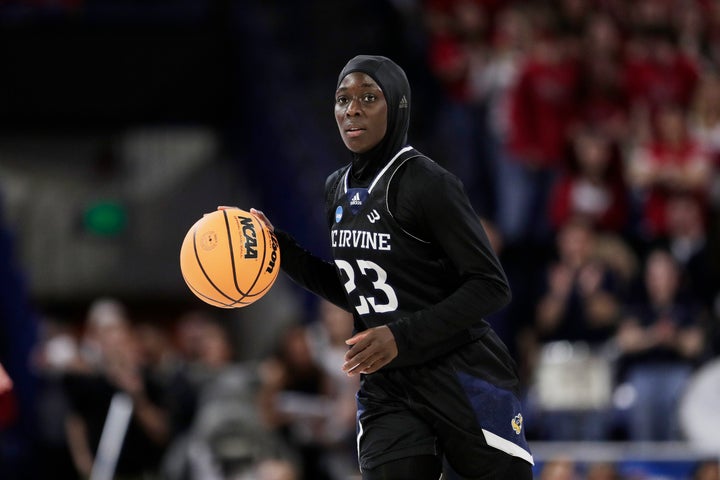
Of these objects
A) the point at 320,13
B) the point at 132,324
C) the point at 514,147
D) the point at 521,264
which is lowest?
the point at 132,324

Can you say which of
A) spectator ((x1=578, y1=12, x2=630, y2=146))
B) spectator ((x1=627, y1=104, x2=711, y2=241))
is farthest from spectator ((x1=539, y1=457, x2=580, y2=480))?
spectator ((x1=578, y1=12, x2=630, y2=146))

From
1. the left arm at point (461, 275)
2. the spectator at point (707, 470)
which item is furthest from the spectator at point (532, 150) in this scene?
the left arm at point (461, 275)

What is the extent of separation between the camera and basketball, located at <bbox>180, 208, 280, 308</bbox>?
471 cm

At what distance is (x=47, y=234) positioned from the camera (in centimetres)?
1595

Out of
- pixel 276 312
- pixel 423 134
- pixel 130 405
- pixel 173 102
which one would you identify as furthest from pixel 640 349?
pixel 173 102

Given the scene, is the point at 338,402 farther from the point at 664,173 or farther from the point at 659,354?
the point at 664,173

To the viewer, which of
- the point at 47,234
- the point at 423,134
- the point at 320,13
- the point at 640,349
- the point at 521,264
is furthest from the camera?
the point at 47,234

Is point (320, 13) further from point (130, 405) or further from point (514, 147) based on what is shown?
point (130, 405)

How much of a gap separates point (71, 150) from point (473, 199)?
6549 mm

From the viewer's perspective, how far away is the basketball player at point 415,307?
4.25m

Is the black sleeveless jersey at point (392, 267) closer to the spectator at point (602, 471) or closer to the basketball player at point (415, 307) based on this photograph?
the basketball player at point (415, 307)

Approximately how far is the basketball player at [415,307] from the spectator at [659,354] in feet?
15.7

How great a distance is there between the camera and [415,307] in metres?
4.40

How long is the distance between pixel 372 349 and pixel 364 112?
906 mm
